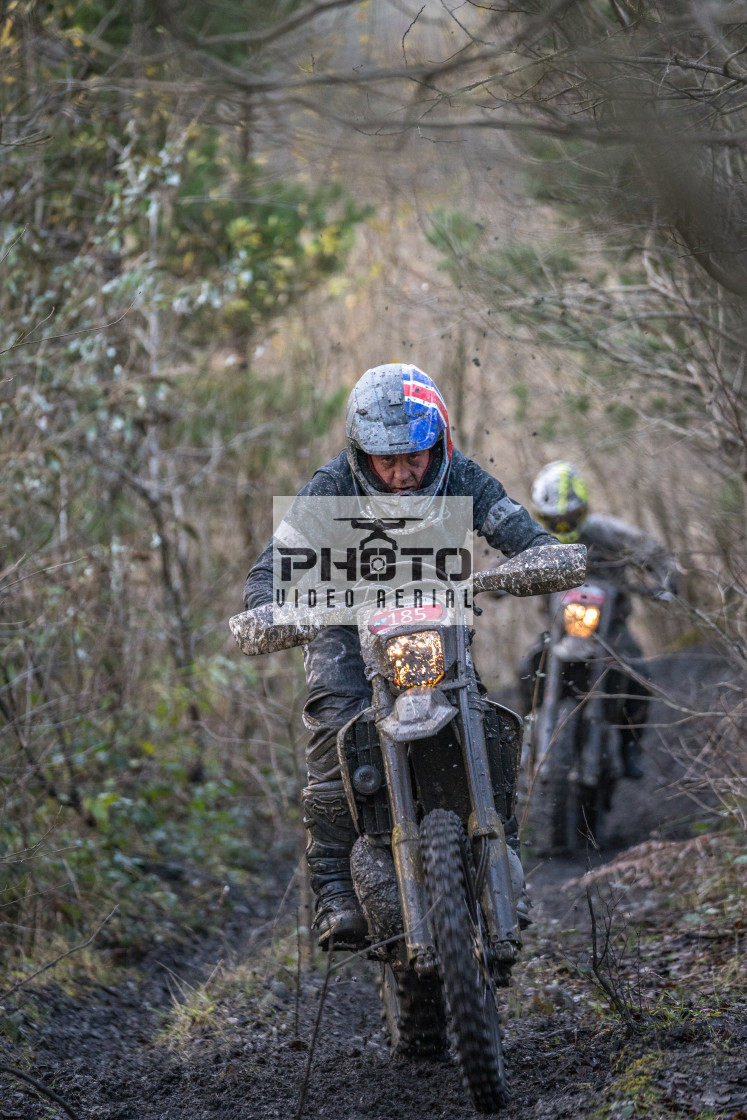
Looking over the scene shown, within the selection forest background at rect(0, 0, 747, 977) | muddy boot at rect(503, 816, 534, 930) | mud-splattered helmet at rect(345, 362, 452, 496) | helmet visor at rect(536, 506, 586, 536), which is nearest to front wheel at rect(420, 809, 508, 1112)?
muddy boot at rect(503, 816, 534, 930)

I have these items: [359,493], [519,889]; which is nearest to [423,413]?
[359,493]

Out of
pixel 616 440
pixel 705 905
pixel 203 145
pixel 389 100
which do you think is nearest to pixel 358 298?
pixel 203 145

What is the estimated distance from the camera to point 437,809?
373cm

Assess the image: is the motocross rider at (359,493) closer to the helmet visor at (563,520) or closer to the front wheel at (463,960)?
the front wheel at (463,960)

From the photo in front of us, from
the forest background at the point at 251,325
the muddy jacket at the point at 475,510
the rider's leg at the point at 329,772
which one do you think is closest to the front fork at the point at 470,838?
the rider's leg at the point at 329,772

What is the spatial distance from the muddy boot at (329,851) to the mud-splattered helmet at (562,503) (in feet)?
11.7

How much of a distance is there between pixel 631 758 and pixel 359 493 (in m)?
3.79

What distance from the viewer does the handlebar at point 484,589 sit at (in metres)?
4.06

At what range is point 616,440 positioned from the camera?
918 cm

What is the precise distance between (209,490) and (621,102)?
23.3ft

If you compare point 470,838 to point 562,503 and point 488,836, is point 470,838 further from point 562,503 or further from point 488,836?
point 562,503

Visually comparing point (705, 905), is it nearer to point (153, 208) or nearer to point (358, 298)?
point (153, 208)

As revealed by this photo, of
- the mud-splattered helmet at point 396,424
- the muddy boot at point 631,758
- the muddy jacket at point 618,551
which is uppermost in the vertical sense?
the mud-splattered helmet at point 396,424

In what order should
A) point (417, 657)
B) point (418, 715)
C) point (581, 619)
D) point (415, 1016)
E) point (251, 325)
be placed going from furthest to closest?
point (251, 325) → point (581, 619) → point (415, 1016) → point (417, 657) → point (418, 715)
